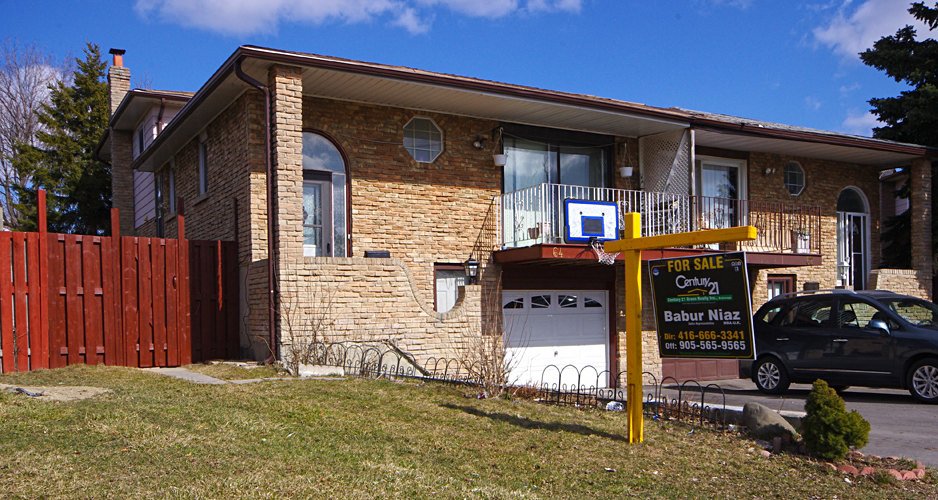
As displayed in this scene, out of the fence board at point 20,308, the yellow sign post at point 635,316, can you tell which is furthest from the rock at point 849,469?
the fence board at point 20,308

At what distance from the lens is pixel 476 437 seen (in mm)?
7250

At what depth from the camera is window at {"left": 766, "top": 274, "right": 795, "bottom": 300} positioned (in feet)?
60.8

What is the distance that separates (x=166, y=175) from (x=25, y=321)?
8644mm

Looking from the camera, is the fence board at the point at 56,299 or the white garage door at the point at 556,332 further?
the white garage door at the point at 556,332

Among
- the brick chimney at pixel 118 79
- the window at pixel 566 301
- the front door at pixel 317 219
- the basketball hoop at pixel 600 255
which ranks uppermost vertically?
the brick chimney at pixel 118 79

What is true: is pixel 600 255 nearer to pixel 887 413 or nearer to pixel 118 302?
pixel 887 413

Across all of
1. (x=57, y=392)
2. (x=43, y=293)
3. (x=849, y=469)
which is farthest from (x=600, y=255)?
(x=57, y=392)

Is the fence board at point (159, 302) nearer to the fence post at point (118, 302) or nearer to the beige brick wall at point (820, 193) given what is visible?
the fence post at point (118, 302)

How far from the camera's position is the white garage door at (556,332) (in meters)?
15.1

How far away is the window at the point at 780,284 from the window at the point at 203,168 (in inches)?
489

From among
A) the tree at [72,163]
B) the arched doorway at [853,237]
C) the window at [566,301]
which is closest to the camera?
the window at [566,301]

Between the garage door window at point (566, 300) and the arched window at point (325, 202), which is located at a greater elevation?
the arched window at point (325, 202)

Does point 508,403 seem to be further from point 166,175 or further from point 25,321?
point 166,175

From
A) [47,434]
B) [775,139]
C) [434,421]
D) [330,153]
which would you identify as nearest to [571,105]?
[330,153]
